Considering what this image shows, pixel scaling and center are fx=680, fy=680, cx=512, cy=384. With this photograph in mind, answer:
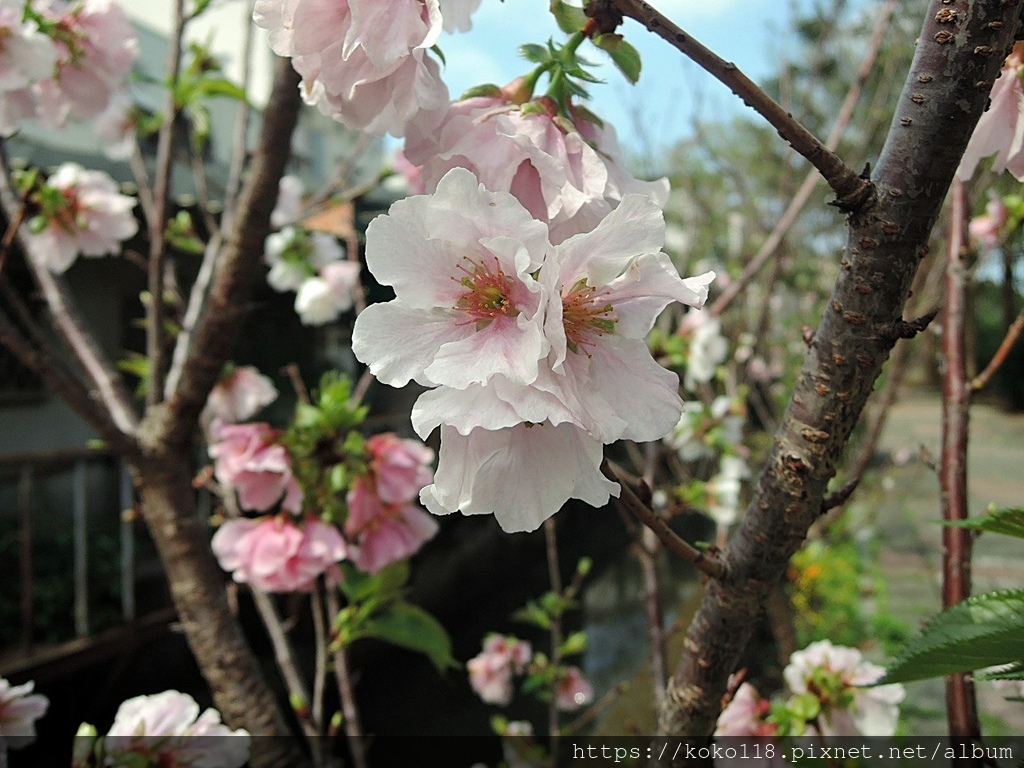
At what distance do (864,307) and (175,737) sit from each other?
0.86 m

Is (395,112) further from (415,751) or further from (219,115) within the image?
(219,115)

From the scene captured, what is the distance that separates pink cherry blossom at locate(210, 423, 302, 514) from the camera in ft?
3.61

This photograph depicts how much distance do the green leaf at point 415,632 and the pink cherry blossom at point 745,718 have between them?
1.37ft

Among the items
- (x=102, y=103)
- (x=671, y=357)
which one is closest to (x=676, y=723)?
(x=102, y=103)

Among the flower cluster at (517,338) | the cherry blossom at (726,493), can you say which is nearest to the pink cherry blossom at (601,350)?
the flower cluster at (517,338)

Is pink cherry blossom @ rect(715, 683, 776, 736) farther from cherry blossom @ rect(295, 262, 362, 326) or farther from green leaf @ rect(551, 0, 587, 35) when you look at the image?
cherry blossom @ rect(295, 262, 362, 326)

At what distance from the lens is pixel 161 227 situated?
1272mm

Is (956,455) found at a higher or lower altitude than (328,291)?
lower

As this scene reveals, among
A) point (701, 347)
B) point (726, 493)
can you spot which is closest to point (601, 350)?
point (701, 347)

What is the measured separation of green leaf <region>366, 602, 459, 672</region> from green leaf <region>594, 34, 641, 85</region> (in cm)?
89

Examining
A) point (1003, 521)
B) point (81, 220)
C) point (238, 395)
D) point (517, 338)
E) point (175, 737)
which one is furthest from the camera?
point (238, 395)

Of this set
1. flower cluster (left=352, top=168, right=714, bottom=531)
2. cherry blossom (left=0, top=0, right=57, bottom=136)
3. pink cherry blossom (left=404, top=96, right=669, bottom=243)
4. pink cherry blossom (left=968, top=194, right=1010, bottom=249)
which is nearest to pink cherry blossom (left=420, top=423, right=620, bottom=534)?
flower cluster (left=352, top=168, right=714, bottom=531)

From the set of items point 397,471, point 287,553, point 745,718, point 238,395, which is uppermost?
point 238,395

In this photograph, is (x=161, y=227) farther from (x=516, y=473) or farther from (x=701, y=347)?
(x=701, y=347)
